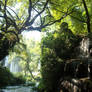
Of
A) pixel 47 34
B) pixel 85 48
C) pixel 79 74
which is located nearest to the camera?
pixel 79 74

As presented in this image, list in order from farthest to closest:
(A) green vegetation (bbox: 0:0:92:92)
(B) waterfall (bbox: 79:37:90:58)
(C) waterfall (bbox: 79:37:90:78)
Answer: (B) waterfall (bbox: 79:37:90:58)
(C) waterfall (bbox: 79:37:90:78)
(A) green vegetation (bbox: 0:0:92:92)

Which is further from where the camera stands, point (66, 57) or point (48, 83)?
point (66, 57)

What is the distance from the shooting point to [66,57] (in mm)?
9758

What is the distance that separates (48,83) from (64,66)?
170cm

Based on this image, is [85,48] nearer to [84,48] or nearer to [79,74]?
[84,48]

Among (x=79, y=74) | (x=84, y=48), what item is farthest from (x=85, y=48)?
(x=79, y=74)

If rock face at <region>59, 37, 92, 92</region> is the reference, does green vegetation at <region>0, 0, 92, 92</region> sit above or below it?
above

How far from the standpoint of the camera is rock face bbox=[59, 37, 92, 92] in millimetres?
5816

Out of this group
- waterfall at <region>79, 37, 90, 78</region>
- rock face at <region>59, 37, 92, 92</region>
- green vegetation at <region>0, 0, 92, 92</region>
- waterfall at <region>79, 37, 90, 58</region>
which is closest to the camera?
rock face at <region>59, 37, 92, 92</region>

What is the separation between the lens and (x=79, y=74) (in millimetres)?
7383

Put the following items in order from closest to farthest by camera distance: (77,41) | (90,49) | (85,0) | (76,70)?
(76,70) < (90,49) < (77,41) < (85,0)

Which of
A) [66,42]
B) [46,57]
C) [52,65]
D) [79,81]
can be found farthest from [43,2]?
[79,81]

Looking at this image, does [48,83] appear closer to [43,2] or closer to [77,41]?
[77,41]

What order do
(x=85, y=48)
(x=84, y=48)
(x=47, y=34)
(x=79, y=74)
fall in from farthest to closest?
(x=47, y=34) < (x=84, y=48) < (x=85, y=48) < (x=79, y=74)
